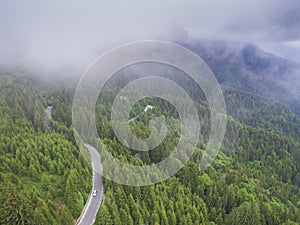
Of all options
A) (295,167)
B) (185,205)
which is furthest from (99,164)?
(295,167)

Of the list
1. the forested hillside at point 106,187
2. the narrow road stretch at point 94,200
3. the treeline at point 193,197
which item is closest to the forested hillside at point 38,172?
the forested hillside at point 106,187

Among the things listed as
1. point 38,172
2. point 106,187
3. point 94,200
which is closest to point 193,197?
point 106,187

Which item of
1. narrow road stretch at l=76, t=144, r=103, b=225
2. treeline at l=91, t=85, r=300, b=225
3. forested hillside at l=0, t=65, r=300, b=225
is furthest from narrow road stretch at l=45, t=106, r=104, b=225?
treeline at l=91, t=85, r=300, b=225

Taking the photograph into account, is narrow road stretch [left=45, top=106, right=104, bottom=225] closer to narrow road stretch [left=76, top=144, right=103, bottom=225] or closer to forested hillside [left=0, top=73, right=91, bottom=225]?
narrow road stretch [left=76, top=144, right=103, bottom=225]

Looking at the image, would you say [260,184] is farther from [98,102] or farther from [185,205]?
[98,102]

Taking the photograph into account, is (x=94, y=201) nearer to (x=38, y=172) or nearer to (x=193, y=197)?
(x=38, y=172)

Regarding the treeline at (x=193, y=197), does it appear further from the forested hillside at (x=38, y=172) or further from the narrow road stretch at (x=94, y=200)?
the forested hillside at (x=38, y=172)
